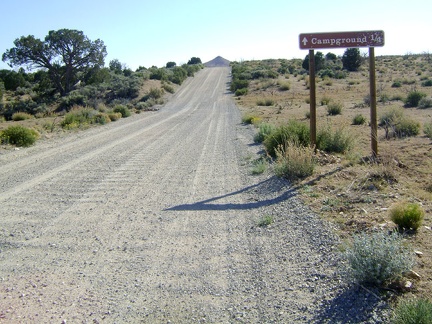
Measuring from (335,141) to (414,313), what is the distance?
1076cm

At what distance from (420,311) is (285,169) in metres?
7.28

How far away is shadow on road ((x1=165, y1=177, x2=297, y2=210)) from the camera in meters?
9.65

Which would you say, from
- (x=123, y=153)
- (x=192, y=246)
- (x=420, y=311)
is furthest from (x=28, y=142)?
(x=420, y=311)

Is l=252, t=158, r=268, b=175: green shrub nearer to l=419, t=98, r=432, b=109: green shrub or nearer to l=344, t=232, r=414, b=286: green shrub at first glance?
l=344, t=232, r=414, b=286: green shrub

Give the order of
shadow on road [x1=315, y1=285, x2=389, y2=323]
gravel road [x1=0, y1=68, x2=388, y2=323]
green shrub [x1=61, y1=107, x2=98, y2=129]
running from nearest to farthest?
shadow on road [x1=315, y1=285, x2=389, y2=323] < gravel road [x1=0, y1=68, x2=388, y2=323] < green shrub [x1=61, y1=107, x2=98, y2=129]

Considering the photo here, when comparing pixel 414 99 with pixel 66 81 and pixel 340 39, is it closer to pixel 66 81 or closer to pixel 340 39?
pixel 340 39

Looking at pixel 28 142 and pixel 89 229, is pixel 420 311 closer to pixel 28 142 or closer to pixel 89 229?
pixel 89 229

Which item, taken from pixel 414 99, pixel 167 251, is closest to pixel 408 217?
pixel 167 251

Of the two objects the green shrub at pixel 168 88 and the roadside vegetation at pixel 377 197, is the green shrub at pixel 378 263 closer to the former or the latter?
the roadside vegetation at pixel 377 197

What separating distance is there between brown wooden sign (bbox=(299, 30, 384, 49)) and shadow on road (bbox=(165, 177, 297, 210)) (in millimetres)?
3522

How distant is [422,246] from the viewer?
6.41 metres

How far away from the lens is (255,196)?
408 inches

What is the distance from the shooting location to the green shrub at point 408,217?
275 inches

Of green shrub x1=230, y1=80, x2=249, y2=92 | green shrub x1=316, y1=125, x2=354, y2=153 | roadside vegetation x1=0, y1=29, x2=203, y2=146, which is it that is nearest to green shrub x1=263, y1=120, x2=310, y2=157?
green shrub x1=316, y1=125, x2=354, y2=153
